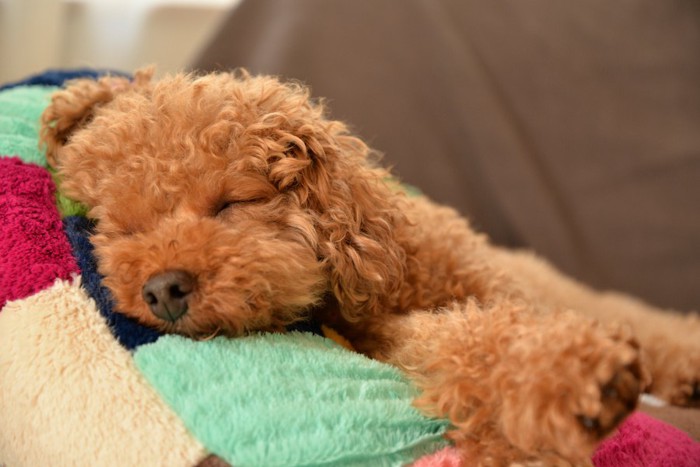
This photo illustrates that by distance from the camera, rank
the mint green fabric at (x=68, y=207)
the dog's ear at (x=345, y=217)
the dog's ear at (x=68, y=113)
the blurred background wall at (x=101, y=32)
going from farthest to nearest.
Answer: the blurred background wall at (x=101, y=32) → the dog's ear at (x=68, y=113) → the mint green fabric at (x=68, y=207) → the dog's ear at (x=345, y=217)

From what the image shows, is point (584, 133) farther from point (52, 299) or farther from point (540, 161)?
point (52, 299)

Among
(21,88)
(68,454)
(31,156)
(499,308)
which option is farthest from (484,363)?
(21,88)

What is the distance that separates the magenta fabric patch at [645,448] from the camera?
1155 mm

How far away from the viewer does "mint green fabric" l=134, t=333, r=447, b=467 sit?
0.94 metres

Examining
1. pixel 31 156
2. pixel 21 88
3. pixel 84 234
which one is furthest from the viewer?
pixel 21 88

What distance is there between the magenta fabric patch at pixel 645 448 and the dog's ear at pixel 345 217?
0.47m

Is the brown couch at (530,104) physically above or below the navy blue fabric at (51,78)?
above

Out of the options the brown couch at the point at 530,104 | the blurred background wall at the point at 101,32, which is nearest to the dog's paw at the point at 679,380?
the brown couch at the point at 530,104

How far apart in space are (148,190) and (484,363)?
0.67 m

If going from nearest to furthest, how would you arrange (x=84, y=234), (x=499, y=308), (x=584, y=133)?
(x=499, y=308) < (x=84, y=234) < (x=584, y=133)

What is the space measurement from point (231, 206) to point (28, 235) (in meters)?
0.38

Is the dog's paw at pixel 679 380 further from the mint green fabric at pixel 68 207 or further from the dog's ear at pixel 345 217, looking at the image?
the mint green fabric at pixel 68 207

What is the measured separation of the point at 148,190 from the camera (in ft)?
4.04

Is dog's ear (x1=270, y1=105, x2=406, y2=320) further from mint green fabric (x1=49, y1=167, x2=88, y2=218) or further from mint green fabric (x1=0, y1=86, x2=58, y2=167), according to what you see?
mint green fabric (x1=0, y1=86, x2=58, y2=167)
